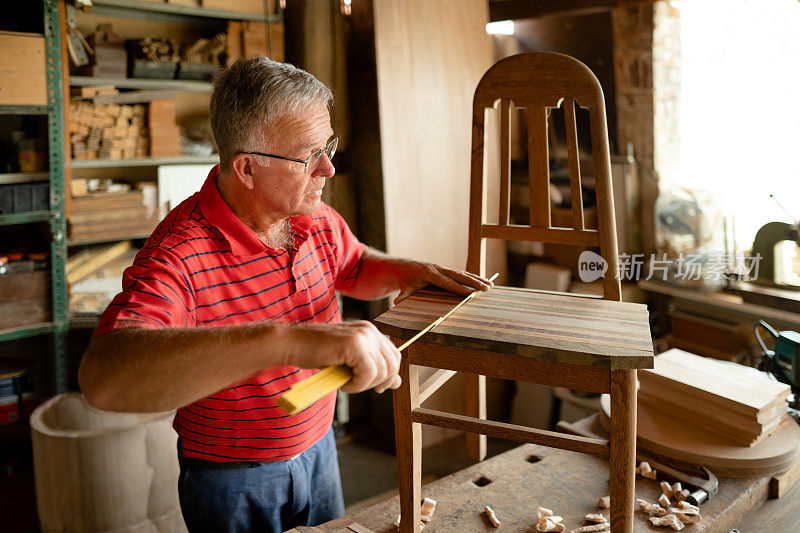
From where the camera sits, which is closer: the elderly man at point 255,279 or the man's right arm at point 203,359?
the man's right arm at point 203,359

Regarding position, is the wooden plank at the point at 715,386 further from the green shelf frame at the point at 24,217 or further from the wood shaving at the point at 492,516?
the green shelf frame at the point at 24,217

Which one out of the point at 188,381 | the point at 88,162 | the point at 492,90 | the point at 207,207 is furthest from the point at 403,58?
the point at 188,381

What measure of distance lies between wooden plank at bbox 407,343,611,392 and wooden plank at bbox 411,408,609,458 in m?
0.11

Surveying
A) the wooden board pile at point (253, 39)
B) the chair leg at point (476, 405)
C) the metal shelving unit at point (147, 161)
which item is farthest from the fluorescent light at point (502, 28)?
the chair leg at point (476, 405)

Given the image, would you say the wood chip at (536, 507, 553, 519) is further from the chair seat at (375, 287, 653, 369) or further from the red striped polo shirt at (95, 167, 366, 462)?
the red striped polo shirt at (95, 167, 366, 462)

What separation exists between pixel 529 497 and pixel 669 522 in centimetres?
34

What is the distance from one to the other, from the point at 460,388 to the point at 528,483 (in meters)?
2.15

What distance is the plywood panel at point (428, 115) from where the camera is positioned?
354 centimetres

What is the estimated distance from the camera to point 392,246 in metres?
3.61

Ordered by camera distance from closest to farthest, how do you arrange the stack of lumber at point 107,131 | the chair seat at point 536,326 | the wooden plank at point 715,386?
1. the chair seat at point 536,326
2. the wooden plank at point 715,386
3. the stack of lumber at point 107,131

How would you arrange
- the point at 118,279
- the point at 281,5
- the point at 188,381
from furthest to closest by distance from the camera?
the point at 281,5
the point at 118,279
the point at 188,381

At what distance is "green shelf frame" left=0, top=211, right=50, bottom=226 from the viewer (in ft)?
9.48

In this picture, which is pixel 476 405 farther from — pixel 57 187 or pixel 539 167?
pixel 57 187

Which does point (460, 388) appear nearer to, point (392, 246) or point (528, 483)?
point (392, 246)
